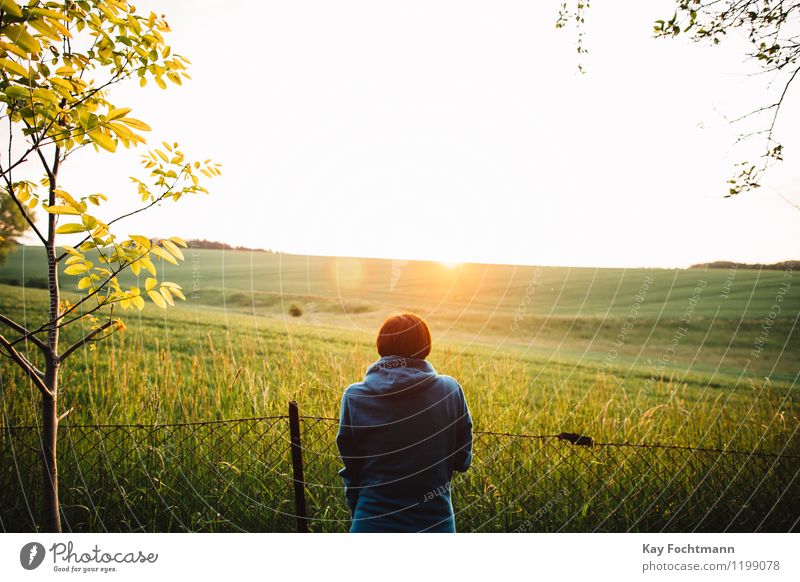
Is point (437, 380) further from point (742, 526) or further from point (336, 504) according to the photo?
point (742, 526)

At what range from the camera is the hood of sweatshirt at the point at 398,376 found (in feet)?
4.09

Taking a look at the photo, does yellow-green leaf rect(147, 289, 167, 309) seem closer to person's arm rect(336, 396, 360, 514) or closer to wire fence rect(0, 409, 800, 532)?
person's arm rect(336, 396, 360, 514)

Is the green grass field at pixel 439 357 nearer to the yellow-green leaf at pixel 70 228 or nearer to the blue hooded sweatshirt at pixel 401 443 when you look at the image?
the yellow-green leaf at pixel 70 228

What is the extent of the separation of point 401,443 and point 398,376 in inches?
7.4

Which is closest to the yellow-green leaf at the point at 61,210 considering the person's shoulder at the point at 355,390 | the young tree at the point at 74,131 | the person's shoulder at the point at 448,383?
the young tree at the point at 74,131

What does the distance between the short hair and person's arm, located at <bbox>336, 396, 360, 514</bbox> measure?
0.67 feet

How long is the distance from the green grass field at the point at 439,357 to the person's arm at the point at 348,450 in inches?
22.2

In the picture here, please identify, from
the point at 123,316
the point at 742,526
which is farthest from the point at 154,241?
the point at 123,316

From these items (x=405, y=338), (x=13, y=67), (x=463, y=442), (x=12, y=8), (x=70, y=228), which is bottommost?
(x=463, y=442)

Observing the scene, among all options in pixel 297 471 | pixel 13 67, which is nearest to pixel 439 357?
pixel 297 471

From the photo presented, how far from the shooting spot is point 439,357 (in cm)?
414

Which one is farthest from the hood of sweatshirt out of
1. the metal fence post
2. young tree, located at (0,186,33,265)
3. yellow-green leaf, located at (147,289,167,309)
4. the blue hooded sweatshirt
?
young tree, located at (0,186,33,265)

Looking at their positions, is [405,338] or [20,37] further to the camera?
[405,338]

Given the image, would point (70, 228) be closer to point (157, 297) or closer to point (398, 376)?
point (157, 297)
